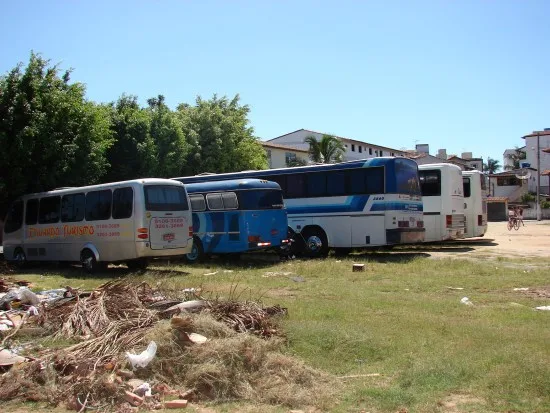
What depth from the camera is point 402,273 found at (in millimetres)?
13773

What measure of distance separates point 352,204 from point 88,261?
26.2 ft

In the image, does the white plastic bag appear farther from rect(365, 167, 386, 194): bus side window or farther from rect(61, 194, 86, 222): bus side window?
rect(365, 167, 386, 194): bus side window

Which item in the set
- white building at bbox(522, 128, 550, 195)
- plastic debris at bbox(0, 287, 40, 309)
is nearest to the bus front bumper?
plastic debris at bbox(0, 287, 40, 309)

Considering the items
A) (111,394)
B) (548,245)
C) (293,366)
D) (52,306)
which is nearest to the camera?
(111,394)

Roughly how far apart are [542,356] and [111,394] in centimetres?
439

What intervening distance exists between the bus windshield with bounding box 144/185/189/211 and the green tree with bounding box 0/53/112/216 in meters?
4.77

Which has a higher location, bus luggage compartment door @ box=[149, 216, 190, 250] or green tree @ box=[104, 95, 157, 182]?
green tree @ box=[104, 95, 157, 182]

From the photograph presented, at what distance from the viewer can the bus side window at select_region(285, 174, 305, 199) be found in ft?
62.7

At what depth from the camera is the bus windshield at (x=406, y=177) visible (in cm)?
1744

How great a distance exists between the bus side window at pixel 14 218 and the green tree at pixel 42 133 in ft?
1.12

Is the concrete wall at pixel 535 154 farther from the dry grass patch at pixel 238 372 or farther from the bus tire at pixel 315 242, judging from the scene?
the dry grass patch at pixel 238 372

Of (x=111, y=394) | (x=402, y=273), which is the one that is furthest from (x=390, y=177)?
(x=111, y=394)

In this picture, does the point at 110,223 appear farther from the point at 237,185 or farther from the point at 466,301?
the point at 466,301

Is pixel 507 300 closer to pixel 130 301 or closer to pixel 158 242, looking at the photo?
pixel 130 301
